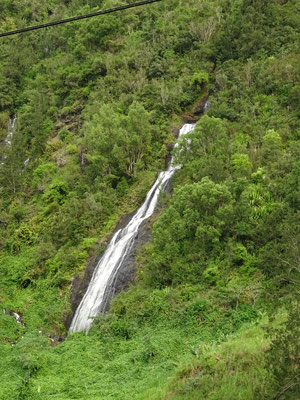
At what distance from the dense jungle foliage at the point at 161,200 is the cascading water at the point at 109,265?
0.84 metres

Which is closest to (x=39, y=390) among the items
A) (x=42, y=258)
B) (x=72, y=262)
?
(x=72, y=262)

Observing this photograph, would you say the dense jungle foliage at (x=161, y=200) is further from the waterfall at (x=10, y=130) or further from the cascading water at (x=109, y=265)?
the cascading water at (x=109, y=265)

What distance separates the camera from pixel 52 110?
40.3 metres

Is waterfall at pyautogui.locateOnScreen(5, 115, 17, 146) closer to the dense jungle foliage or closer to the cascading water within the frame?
the dense jungle foliage

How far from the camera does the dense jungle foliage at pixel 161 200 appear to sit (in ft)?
35.5

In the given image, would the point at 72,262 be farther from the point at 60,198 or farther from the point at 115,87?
the point at 115,87

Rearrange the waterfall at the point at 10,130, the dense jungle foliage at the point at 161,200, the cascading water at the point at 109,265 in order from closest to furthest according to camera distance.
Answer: the dense jungle foliage at the point at 161,200 → the cascading water at the point at 109,265 → the waterfall at the point at 10,130

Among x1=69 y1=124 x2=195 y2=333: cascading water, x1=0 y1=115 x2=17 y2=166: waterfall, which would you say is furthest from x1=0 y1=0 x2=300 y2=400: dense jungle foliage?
x1=69 y1=124 x2=195 y2=333: cascading water

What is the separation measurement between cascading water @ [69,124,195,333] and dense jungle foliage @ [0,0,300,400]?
33.0 inches

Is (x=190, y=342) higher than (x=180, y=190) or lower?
lower

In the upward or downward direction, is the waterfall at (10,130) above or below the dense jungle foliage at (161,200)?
below

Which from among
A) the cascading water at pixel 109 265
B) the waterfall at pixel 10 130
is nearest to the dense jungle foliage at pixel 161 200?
the waterfall at pixel 10 130

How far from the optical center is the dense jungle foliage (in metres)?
10.8

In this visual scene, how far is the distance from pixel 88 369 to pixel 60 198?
1692 centimetres
